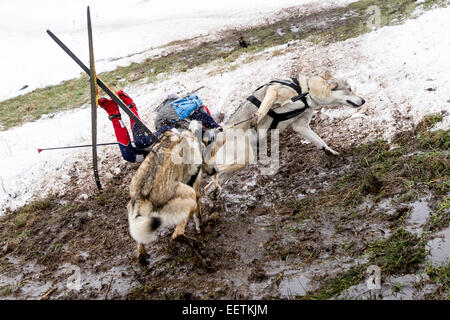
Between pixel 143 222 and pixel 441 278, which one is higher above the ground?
pixel 143 222

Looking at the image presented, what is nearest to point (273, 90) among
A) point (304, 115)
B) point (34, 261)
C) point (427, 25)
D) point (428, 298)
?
point (304, 115)

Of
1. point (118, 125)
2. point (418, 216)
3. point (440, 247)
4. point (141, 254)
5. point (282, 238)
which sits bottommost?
point (141, 254)

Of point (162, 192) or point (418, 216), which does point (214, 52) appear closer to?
point (162, 192)

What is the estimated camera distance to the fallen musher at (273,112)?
6.02m

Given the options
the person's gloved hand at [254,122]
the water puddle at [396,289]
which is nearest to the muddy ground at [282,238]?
the water puddle at [396,289]

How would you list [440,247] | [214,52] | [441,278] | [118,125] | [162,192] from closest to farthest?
1. [441,278]
2. [440,247]
3. [162,192]
4. [118,125]
5. [214,52]

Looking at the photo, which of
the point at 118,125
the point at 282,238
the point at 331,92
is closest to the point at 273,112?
the point at 331,92

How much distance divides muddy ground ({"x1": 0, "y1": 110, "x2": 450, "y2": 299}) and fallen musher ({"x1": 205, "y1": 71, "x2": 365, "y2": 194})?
58cm

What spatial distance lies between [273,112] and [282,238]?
2.55 meters

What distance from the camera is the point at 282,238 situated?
462 cm

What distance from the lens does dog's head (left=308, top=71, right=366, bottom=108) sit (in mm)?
6484

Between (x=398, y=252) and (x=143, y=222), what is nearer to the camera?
(x=398, y=252)

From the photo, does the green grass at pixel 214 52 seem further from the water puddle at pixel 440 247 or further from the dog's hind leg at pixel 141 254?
the water puddle at pixel 440 247

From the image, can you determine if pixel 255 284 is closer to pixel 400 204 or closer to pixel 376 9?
pixel 400 204
